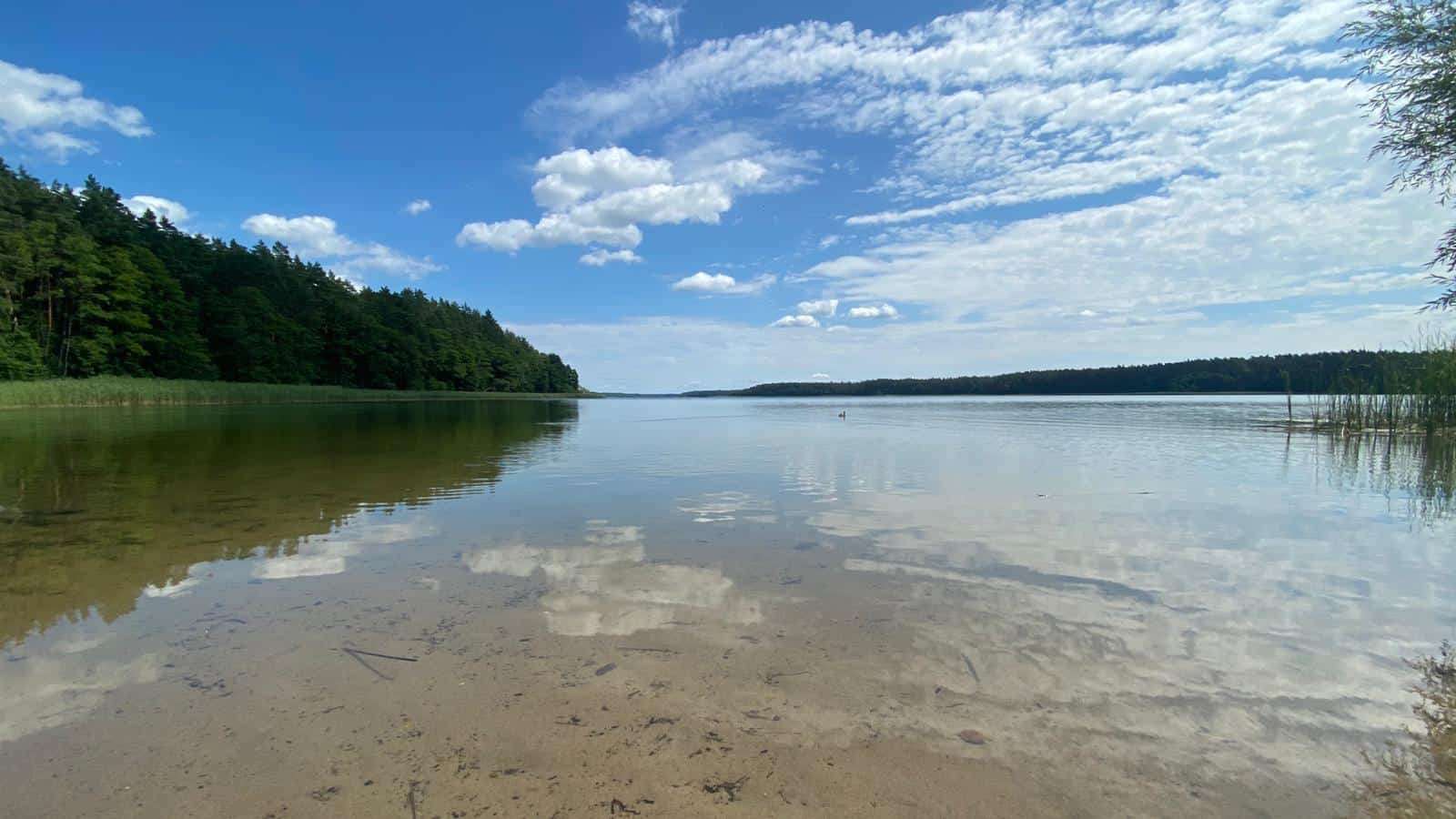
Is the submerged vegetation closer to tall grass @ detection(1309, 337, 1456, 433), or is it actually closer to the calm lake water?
the calm lake water

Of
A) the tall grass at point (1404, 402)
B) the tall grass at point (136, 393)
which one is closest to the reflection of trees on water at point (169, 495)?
the tall grass at point (136, 393)

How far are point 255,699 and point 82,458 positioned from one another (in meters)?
15.5

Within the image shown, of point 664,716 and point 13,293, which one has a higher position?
point 13,293

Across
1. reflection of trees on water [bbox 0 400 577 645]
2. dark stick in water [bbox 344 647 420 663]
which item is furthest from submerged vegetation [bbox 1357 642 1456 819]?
reflection of trees on water [bbox 0 400 577 645]

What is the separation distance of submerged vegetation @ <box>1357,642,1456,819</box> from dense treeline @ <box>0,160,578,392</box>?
59397mm

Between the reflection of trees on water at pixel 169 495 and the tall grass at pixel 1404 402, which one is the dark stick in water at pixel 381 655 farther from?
the tall grass at pixel 1404 402

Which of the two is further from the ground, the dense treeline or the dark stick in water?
the dense treeline

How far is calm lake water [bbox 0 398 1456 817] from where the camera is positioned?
9.00ft

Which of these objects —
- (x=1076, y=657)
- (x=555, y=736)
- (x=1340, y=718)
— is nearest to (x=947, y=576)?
(x=1076, y=657)

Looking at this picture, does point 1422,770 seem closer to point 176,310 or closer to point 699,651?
point 699,651

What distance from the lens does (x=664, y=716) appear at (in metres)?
3.31

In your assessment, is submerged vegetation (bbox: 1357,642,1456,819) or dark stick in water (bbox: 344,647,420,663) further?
dark stick in water (bbox: 344,647,420,663)

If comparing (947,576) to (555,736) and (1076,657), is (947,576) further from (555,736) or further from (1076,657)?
(555,736)

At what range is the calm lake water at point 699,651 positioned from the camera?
274 cm
